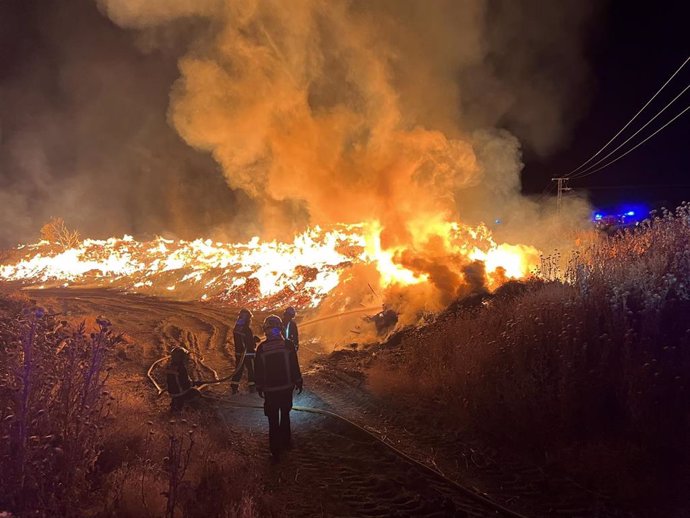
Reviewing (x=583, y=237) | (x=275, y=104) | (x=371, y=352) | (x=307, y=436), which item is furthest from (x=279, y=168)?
(x=307, y=436)

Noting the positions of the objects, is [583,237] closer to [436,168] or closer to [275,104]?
[436,168]

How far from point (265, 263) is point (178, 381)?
1717 centimetres

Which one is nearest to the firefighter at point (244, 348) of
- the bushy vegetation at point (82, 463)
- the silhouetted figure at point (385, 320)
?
the bushy vegetation at point (82, 463)

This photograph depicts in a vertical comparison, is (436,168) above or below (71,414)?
above

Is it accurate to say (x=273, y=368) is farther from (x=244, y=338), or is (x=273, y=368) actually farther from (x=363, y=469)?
(x=244, y=338)

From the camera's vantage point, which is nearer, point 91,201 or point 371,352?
point 371,352

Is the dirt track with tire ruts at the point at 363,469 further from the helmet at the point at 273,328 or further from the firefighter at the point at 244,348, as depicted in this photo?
the helmet at the point at 273,328

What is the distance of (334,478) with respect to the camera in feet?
17.9

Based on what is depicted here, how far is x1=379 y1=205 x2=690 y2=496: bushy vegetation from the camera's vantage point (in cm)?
521

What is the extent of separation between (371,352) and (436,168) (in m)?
6.39

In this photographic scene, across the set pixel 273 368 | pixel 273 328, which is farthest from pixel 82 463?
pixel 273 328

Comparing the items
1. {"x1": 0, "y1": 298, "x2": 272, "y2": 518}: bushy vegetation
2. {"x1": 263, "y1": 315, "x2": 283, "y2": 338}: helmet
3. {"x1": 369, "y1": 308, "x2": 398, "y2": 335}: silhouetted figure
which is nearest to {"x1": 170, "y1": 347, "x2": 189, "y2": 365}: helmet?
{"x1": 263, "y1": 315, "x2": 283, "y2": 338}: helmet

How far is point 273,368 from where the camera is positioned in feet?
21.3

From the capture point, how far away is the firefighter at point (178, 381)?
8211 mm
